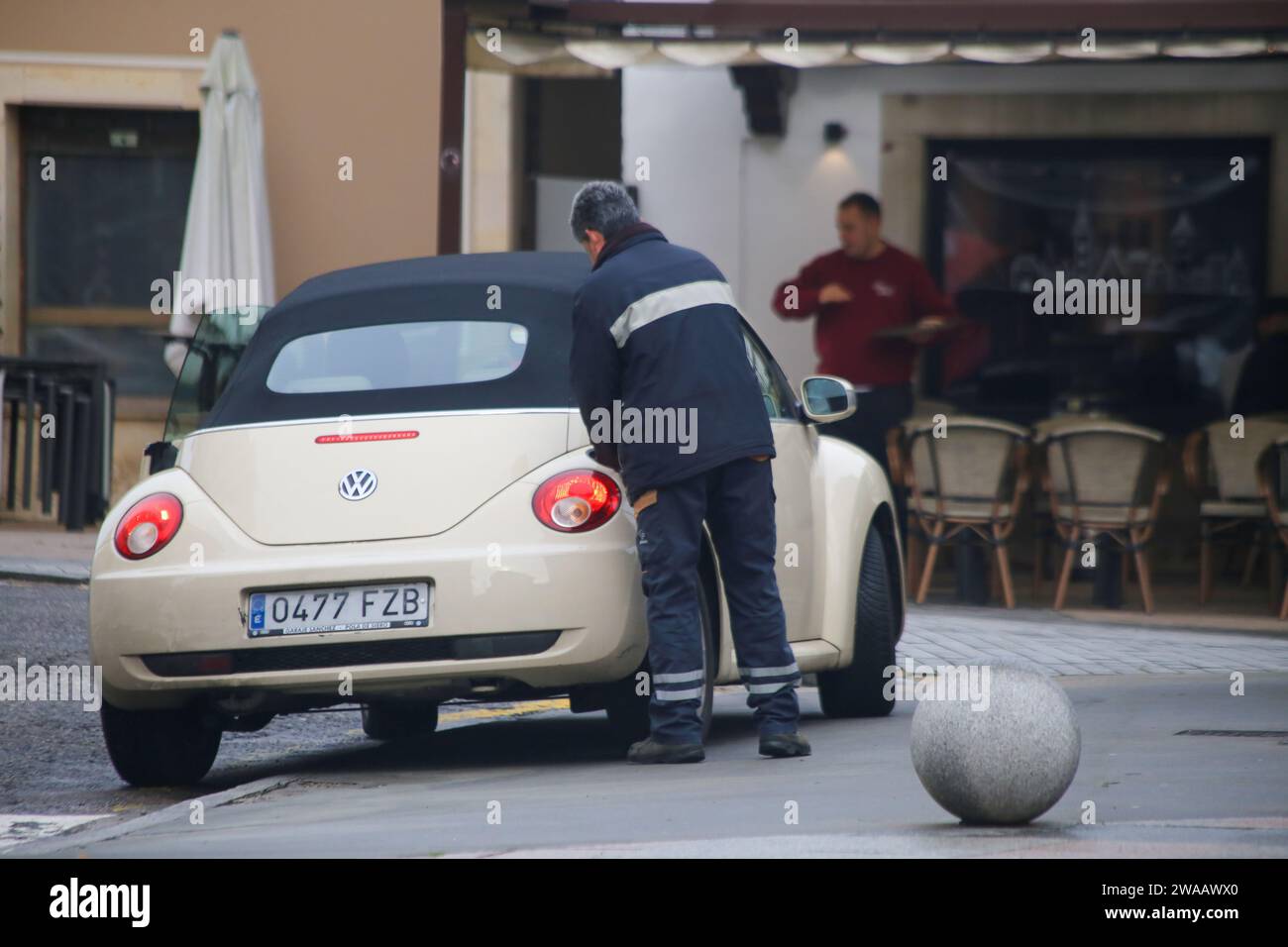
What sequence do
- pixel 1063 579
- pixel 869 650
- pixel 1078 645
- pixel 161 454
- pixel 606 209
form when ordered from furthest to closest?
pixel 1063 579 < pixel 1078 645 < pixel 869 650 < pixel 161 454 < pixel 606 209

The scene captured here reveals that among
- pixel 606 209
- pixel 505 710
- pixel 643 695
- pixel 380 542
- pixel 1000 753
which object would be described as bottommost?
pixel 505 710

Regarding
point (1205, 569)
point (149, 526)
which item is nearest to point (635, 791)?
point (149, 526)

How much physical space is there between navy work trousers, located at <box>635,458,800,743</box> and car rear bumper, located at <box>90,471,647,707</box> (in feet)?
0.32

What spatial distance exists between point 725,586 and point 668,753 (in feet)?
1.80

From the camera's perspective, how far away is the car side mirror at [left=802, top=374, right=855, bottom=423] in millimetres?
7688

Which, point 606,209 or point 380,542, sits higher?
point 606,209

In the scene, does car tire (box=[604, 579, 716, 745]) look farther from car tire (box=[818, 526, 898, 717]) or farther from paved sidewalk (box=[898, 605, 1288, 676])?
paved sidewalk (box=[898, 605, 1288, 676])

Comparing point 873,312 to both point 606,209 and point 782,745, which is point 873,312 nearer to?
point 606,209

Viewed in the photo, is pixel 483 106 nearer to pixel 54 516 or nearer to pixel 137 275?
pixel 137 275

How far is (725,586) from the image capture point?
681 cm

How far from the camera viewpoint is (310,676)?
21.0ft

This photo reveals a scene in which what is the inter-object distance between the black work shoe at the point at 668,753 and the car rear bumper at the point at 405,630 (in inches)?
11.0

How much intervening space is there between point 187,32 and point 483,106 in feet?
7.78

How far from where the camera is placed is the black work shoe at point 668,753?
663cm
